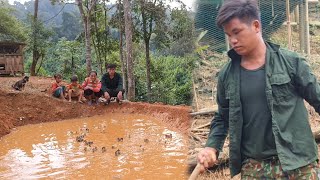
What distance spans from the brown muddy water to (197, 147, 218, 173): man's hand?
2.60m

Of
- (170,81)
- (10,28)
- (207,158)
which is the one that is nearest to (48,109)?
(207,158)

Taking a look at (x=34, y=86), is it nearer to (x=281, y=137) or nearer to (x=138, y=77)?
(x=138, y=77)

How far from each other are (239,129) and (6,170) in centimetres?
415

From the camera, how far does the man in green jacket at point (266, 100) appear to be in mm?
1627

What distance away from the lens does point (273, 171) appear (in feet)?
5.49

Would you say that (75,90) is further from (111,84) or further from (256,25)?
(256,25)

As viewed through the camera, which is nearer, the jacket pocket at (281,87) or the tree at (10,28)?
the jacket pocket at (281,87)

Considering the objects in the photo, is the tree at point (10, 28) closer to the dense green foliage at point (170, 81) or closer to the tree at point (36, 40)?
the tree at point (36, 40)

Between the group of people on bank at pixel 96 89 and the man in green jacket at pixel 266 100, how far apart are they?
24.7ft

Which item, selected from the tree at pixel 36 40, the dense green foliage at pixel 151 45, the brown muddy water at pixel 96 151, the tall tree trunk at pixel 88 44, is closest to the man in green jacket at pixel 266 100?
the brown muddy water at pixel 96 151

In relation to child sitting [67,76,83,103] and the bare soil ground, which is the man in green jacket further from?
child sitting [67,76,83,103]

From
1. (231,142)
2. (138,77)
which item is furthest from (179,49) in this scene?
(231,142)

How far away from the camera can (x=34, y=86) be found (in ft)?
48.5

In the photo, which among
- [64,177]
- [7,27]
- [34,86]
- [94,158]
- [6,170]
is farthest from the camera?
[7,27]
